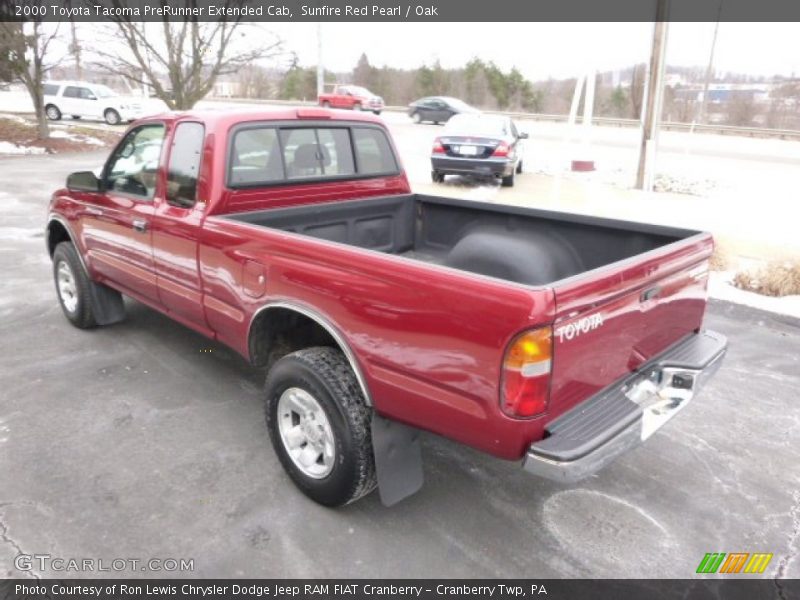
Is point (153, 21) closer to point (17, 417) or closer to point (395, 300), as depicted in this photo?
point (17, 417)

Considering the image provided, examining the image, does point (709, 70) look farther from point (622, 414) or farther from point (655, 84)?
point (622, 414)

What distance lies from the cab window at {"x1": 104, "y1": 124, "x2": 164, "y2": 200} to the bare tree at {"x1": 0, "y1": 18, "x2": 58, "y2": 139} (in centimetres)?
1778

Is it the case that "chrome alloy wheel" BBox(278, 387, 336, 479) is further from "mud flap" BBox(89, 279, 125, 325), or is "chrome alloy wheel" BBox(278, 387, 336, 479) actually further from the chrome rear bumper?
"mud flap" BBox(89, 279, 125, 325)

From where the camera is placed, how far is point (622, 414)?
8.32 ft

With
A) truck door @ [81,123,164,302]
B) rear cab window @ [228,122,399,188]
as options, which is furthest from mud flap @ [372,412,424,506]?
truck door @ [81,123,164,302]

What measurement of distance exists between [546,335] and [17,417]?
3438mm

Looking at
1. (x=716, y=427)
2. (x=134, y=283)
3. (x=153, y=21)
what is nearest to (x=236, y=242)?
(x=134, y=283)

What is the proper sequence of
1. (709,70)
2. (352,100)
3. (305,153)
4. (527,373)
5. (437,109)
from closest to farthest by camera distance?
(527,373) < (305,153) < (709,70) < (437,109) < (352,100)

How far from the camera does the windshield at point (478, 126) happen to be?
14195mm

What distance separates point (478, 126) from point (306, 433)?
12471 mm

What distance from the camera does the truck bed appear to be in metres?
3.53

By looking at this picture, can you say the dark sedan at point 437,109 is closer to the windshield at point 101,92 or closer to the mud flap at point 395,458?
the windshield at point 101,92

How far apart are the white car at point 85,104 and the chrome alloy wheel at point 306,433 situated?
93.5 feet

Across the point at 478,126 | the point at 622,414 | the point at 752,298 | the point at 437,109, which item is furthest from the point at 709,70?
the point at 622,414
